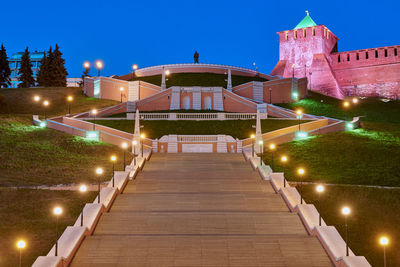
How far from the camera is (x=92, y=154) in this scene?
25.2 m

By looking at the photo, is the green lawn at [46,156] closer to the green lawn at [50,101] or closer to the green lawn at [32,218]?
the green lawn at [32,218]

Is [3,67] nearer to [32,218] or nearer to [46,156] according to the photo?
[46,156]

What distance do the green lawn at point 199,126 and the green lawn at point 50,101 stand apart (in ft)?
48.6

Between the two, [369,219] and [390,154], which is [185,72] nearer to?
[390,154]

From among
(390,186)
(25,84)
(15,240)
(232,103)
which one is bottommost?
(15,240)

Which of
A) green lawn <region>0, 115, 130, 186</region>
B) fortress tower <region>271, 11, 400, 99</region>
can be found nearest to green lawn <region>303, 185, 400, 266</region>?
green lawn <region>0, 115, 130, 186</region>

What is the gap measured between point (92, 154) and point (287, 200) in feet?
49.9

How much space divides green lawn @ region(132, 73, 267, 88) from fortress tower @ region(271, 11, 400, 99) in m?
9.66

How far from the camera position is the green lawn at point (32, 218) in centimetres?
1098

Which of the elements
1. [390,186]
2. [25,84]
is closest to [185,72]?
[25,84]

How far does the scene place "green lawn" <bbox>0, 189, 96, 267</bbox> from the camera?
10977 millimetres

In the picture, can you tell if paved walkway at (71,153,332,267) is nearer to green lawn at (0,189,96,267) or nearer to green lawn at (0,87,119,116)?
green lawn at (0,189,96,267)

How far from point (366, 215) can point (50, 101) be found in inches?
1823

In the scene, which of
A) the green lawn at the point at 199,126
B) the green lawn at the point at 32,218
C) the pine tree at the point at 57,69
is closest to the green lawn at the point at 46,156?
the green lawn at the point at 32,218
